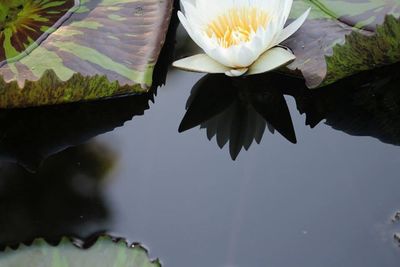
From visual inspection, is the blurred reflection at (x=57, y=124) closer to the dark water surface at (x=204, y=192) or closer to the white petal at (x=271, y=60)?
the dark water surface at (x=204, y=192)

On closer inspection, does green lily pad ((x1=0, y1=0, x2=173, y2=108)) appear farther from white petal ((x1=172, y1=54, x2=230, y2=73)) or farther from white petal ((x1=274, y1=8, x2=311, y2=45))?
white petal ((x1=274, y1=8, x2=311, y2=45))

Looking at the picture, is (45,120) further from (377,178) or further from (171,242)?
(377,178)

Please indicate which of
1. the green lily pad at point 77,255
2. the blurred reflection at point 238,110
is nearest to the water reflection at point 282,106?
the blurred reflection at point 238,110

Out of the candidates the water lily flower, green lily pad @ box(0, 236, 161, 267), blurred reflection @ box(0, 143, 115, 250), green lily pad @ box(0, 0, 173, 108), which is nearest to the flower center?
the water lily flower

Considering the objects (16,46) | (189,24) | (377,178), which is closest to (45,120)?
(16,46)

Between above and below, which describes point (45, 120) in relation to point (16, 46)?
below

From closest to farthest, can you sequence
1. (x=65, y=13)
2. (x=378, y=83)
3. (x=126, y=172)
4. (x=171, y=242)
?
(x=171, y=242) < (x=126, y=172) < (x=378, y=83) < (x=65, y=13)

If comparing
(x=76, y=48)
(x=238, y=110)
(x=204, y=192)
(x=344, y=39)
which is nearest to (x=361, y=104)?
(x=344, y=39)
